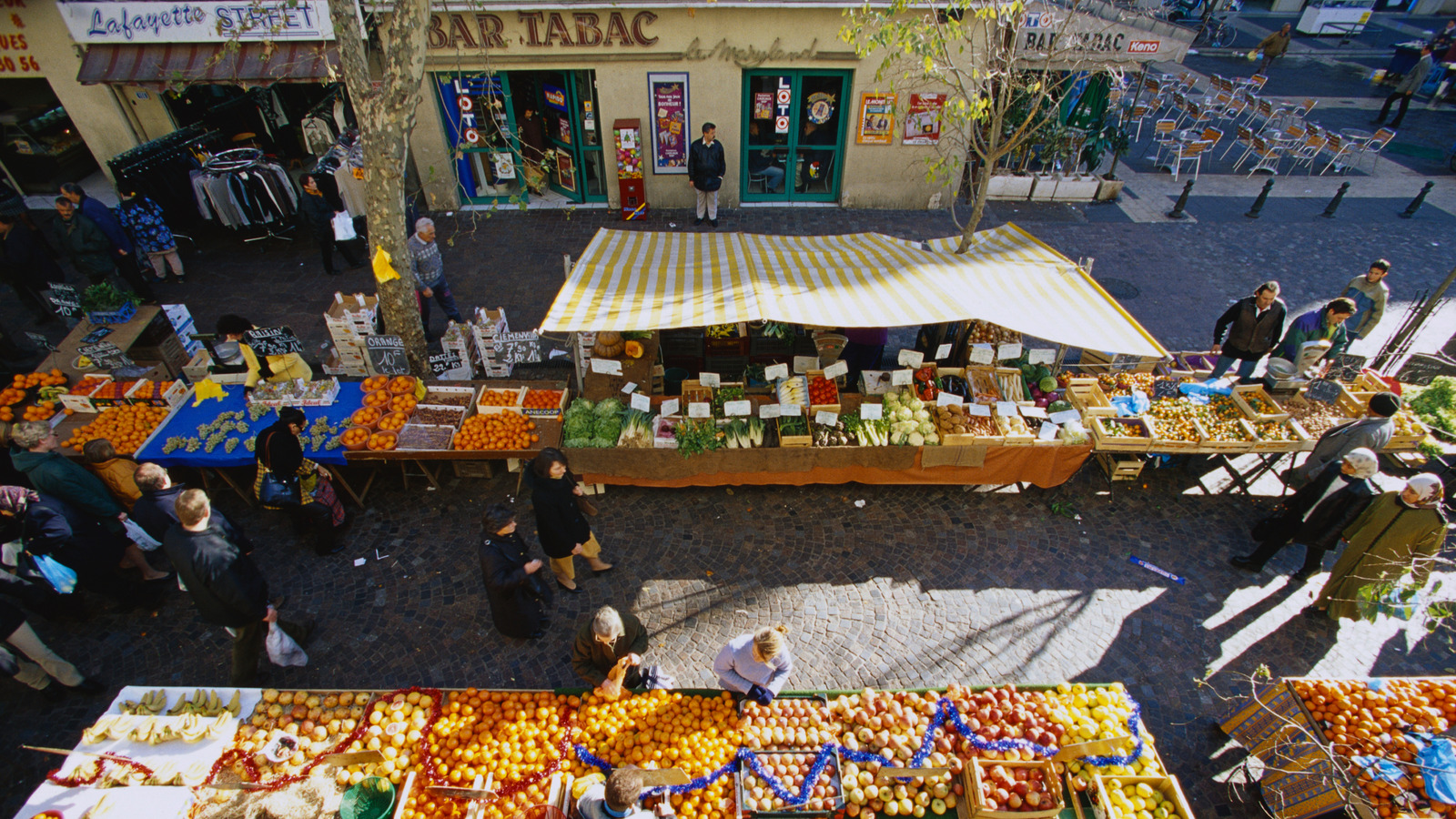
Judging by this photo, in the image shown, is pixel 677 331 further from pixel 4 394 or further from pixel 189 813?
pixel 4 394

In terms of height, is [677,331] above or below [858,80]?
below

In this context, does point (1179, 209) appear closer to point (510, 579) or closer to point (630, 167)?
point (630, 167)

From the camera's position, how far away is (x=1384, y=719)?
498cm

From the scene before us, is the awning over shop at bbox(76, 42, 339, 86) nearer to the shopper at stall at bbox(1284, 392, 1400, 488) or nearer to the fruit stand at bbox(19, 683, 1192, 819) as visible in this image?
the fruit stand at bbox(19, 683, 1192, 819)

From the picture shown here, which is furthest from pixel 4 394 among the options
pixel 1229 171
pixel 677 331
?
pixel 1229 171

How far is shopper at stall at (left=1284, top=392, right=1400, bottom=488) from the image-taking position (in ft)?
22.6

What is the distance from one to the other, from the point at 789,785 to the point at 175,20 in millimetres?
16079

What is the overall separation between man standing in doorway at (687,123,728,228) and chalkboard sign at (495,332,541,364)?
5.61m

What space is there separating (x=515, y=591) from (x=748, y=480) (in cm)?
301

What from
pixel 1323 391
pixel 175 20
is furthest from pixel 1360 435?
pixel 175 20

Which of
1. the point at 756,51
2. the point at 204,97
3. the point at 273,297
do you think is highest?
the point at 756,51

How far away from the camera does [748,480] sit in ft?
25.8

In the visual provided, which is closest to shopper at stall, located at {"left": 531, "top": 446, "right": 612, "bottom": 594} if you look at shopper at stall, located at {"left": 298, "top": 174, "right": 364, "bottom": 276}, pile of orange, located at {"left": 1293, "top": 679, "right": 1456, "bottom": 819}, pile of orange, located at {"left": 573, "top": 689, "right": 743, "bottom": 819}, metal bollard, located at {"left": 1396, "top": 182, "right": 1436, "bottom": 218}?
pile of orange, located at {"left": 573, "top": 689, "right": 743, "bottom": 819}

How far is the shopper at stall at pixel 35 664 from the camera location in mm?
5449
